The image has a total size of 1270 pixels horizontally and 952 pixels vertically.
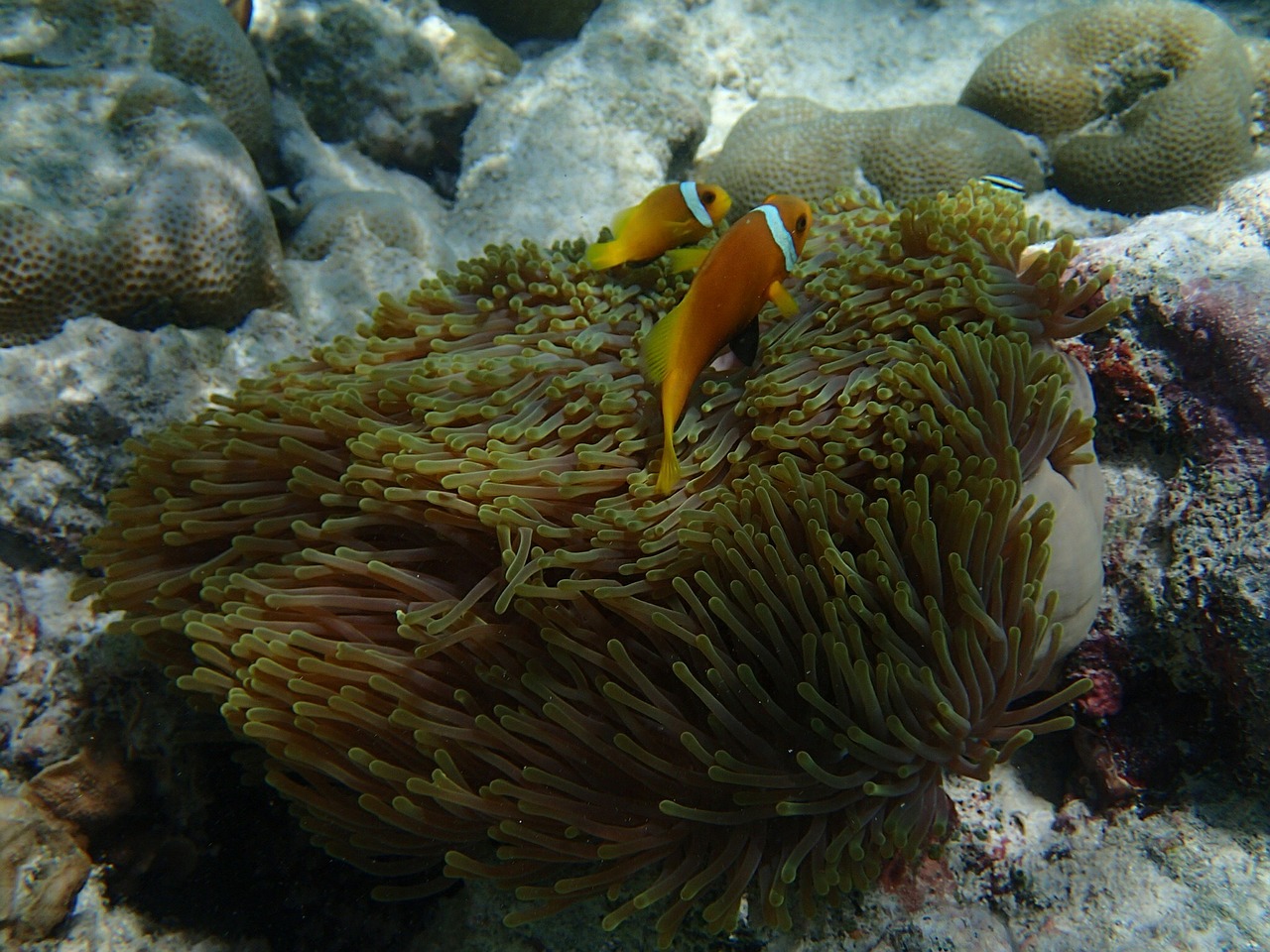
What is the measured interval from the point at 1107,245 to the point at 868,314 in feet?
3.59

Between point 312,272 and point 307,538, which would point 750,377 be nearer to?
point 307,538

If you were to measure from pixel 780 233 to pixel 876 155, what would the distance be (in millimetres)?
2786

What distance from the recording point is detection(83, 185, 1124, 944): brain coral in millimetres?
1603

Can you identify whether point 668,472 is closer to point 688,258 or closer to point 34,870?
point 688,258

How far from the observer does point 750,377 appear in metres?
2.05

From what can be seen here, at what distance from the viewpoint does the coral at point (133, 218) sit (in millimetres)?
2676

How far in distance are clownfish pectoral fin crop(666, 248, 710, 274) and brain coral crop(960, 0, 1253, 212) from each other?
323 centimetres

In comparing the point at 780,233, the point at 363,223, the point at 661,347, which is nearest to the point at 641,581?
the point at 661,347

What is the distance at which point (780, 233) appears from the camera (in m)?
1.92

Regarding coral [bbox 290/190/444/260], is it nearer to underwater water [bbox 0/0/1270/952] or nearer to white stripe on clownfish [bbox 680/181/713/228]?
underwater water [bbox 0/0/1270/952]

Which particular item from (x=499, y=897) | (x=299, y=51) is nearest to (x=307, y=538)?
(x=499, y=897)

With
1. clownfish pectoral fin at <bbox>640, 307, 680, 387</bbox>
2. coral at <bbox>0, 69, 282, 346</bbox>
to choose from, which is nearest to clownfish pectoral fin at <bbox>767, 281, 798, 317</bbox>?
clownfish pectoral fin at <bbox>640, 307, 680, 387</bbox>

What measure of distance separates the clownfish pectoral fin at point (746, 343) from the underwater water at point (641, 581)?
96 millimetres

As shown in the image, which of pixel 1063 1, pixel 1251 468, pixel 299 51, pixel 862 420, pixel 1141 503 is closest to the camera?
pixel 862 420
